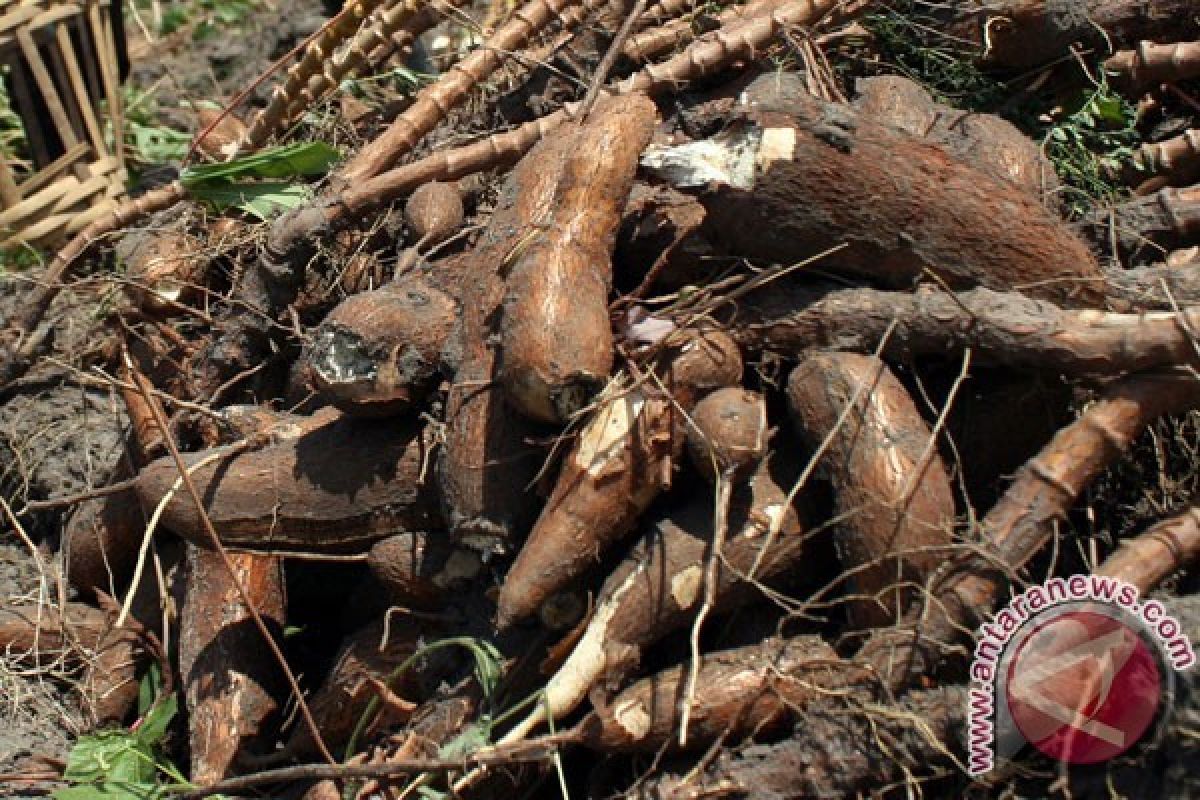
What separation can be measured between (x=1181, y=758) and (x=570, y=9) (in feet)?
6.74

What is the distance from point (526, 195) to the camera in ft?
7.98

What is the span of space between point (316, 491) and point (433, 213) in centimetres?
60

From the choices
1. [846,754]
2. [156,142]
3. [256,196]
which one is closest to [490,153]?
[256,196]

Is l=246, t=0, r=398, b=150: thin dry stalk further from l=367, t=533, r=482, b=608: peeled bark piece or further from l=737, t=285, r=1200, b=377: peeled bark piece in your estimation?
l=737, t=285, r=1200, b=377: peeled bark piece

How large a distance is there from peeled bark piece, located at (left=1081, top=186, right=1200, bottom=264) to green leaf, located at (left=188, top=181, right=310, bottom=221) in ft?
5.36

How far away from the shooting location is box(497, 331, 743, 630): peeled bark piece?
7.03ft

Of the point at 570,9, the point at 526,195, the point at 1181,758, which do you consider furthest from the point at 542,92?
the point at 1181,758

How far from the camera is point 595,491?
2143 mm

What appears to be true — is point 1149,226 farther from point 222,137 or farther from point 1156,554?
point 222,137

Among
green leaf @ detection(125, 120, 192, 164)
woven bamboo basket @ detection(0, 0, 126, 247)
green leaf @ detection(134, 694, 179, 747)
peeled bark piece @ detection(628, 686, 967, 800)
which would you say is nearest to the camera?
peeled bark piece @ detection(628, 686, 967, 800)

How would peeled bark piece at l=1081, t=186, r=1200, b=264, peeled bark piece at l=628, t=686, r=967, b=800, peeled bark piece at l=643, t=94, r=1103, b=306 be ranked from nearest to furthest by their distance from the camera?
peeled bark piece at l=628, t=686, r=967, b=800 → peeled bark piece at l=643, t=94, r=1103, b=306 → peeled bark piece at l=1081, t=186, r=1200, b=264

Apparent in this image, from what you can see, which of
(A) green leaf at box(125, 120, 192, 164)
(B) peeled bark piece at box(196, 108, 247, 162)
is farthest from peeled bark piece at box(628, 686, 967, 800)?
(A) green leaf at box(125, 120, 192, 164)

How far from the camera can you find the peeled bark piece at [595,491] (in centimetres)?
214

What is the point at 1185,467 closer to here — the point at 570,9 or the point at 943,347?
the point at 943,347
